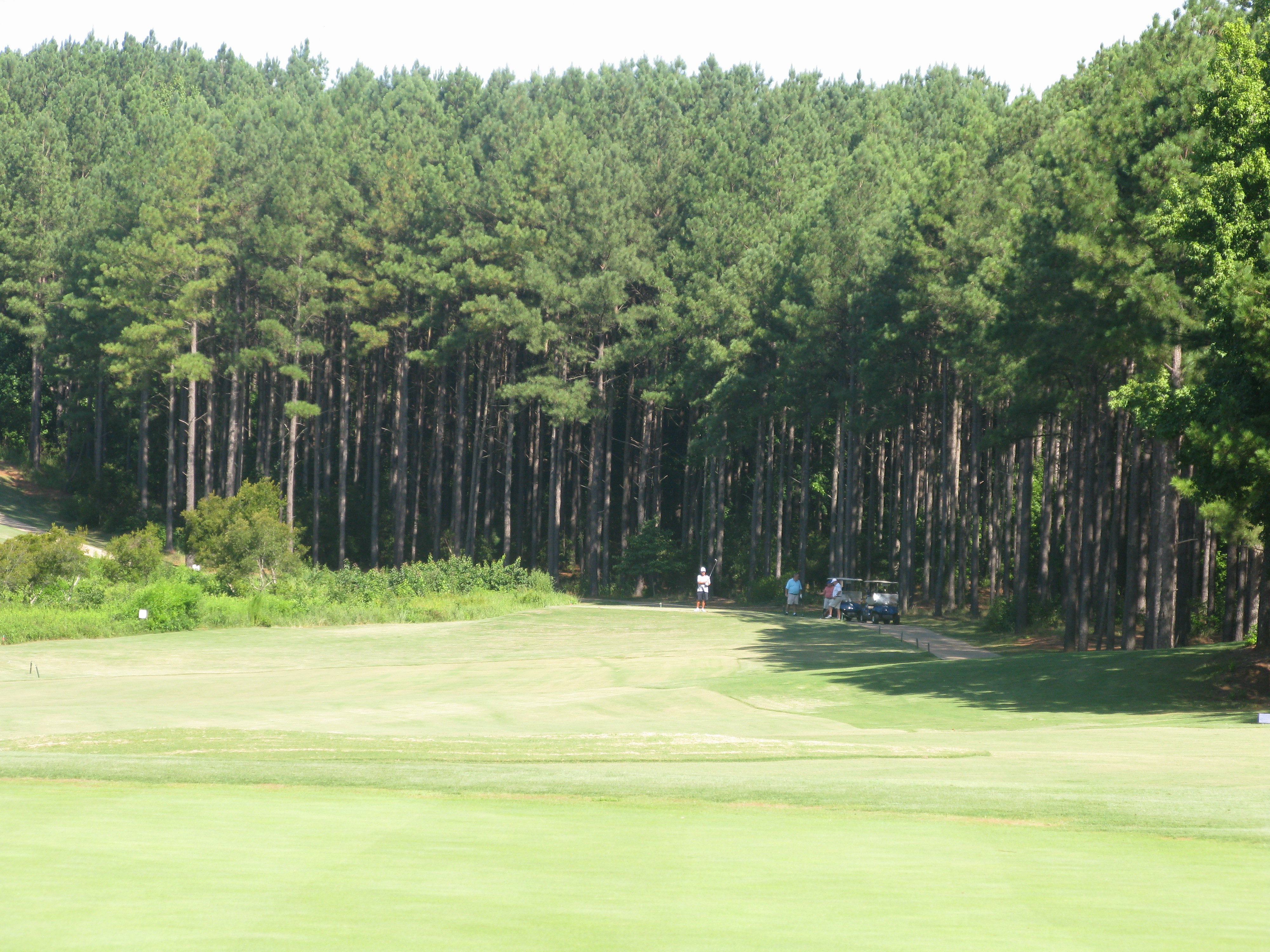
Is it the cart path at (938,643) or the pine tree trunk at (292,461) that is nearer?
the cart path at (938,643)

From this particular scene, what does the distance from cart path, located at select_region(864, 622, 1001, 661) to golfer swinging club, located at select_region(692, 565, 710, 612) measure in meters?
7.71

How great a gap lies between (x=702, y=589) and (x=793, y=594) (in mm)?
4461

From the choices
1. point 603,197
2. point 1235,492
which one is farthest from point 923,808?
point 603,197

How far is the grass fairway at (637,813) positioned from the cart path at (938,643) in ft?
20.9

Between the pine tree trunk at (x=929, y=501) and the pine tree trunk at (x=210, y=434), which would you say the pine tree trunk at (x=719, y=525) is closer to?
the pine tree trunk at (x=929, y=501)

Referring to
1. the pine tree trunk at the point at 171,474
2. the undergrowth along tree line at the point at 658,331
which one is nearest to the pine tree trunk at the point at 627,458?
the undergrowth along tree line at the point at 658,331

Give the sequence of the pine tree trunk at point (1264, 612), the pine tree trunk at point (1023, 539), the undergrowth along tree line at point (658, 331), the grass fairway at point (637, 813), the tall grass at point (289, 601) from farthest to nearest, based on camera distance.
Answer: the pine tree trunk at point (1023, 539) < the tall grass at point (289, 601) < the undergrowth along tree line at point (658, 331) < the pine tree trunk at point (1264, 612) < the grass fairway at point (637, 813)

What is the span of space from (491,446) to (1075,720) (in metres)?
55.8

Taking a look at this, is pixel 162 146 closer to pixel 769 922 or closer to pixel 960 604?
pixel 960 604

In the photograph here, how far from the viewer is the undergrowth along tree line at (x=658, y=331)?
35.8 meters

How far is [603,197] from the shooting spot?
67.6 m

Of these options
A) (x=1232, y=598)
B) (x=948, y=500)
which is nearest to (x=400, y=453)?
(x=948, y=500)

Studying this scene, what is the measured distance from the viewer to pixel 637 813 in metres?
10.3

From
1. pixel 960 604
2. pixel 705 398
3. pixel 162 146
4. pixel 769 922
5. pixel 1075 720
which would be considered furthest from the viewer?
pixel 162 146
